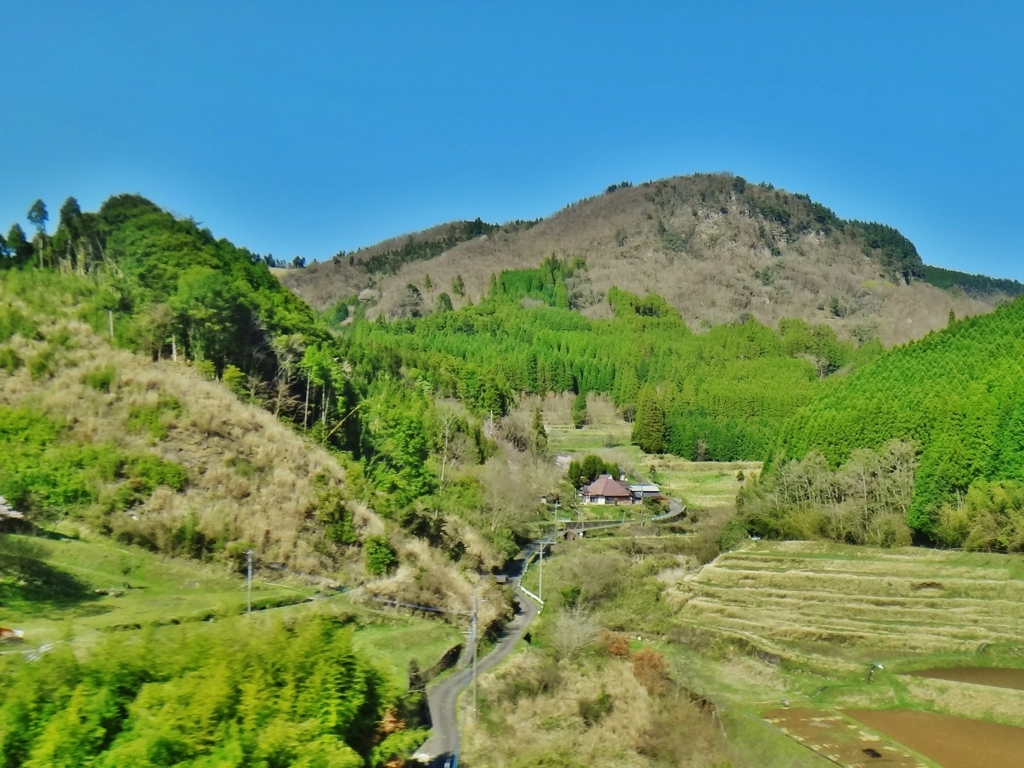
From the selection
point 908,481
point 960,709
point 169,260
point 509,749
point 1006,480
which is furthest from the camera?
point 908,481

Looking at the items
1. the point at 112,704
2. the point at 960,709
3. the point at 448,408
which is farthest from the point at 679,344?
the point at 112,704

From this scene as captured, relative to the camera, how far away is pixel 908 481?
2354 inches

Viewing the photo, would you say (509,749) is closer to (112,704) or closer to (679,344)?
(112,704)

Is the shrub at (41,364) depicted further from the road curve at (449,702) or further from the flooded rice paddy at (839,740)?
the flooded rice paddy at (839,740)

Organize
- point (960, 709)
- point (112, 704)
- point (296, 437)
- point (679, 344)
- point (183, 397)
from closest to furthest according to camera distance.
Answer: point (112, 704) → point (960, 709) → point (183, 397) → point (296, 437) → point (679, 344)

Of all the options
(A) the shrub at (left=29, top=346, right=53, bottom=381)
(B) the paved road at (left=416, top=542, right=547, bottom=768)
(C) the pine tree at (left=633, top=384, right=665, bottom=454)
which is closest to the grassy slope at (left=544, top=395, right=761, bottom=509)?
(C) the pine tree at (left=633, top=384, right=665, bottom=454)

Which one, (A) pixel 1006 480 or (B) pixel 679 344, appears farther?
(B) pixel 679 344

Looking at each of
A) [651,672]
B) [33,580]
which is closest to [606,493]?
[651,672]

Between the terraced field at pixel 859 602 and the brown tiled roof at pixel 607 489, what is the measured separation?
2956cm

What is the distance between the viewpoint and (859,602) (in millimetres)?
44000

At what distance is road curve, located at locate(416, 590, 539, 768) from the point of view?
80.0 ft

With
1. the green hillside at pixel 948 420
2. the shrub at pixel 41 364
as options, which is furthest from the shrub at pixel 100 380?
the green hillside at pixel 948 420

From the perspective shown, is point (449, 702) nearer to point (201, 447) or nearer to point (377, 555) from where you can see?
point (377, 555)

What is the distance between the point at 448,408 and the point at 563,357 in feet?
229
